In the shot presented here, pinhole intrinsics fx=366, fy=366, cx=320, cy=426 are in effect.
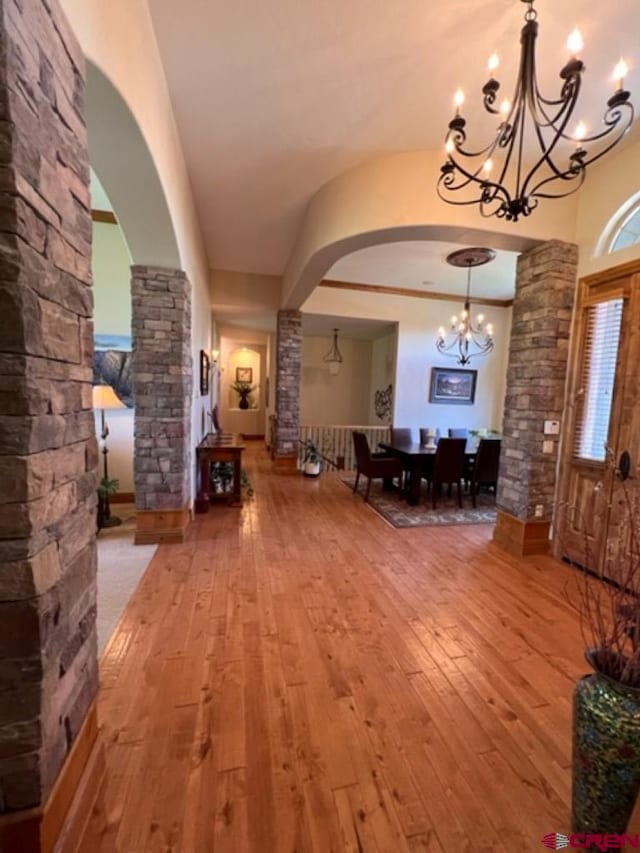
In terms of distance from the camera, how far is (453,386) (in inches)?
290

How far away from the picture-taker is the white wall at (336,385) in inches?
363

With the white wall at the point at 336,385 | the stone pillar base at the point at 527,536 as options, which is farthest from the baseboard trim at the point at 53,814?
the white wall at the point at 336,385

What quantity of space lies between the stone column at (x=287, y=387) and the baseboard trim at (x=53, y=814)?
510 cm

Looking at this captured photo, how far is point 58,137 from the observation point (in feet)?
3.39

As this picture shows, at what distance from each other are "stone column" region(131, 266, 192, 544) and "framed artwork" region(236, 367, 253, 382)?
693 centimetres

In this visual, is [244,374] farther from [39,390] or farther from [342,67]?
[39,390]

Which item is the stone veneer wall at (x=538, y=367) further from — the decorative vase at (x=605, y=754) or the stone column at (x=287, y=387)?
the stone column at (x=287, y=387)

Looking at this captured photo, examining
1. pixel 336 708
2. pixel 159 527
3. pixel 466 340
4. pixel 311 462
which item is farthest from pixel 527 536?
pixel 466 340

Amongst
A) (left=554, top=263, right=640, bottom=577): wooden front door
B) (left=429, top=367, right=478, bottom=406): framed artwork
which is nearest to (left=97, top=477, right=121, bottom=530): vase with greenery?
(left=554, top=263, right=640, bottom=577): wooden front door

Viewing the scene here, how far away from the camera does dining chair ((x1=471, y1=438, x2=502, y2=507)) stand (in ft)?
15.6

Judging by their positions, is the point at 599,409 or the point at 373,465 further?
the point at 373,465

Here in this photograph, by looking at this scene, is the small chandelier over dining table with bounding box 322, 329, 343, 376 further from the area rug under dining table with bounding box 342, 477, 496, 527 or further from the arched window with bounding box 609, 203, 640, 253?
the arched window with bounding box 609, 203, 640, 253

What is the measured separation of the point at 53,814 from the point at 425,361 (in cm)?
723

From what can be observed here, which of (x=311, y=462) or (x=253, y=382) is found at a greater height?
(x=253, y=382)
